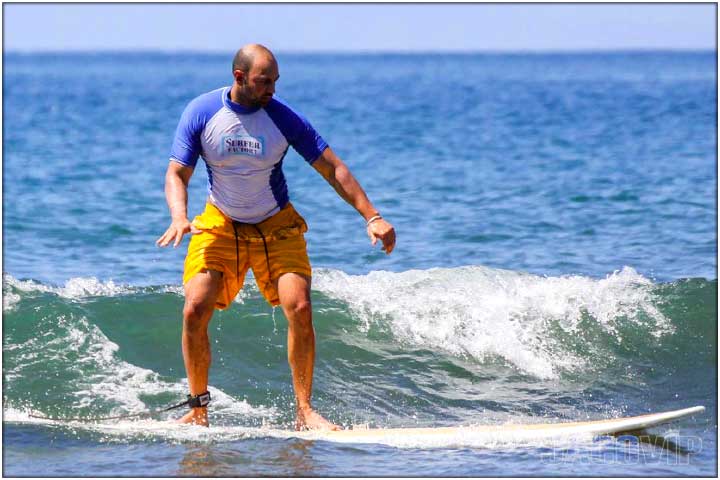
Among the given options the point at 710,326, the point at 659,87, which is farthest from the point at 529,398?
the point at 659,87

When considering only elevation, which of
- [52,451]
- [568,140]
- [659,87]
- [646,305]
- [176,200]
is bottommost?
[52,451]

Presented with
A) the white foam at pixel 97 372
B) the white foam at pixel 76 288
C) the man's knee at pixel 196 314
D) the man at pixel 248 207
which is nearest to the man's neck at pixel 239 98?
the man at pixel 248 207

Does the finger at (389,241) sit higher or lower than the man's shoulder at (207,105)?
lower

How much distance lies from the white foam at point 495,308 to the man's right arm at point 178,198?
3338 mm

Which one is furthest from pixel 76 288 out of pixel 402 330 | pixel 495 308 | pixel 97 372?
pixel 495 308

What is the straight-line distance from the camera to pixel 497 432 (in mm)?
6590

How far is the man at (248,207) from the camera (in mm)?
6500

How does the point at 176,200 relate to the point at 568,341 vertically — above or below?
Result: above

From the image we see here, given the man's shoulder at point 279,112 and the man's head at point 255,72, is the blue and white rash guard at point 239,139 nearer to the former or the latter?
the man's shoulder at point 279,112

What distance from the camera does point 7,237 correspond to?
14789mm

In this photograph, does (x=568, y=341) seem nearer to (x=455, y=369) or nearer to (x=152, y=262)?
(x=455, y=369)

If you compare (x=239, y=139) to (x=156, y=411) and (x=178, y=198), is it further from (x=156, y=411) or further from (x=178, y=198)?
(x=156, y=411)

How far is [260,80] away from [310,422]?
6.67 feet

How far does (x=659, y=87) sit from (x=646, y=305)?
51.3 m
